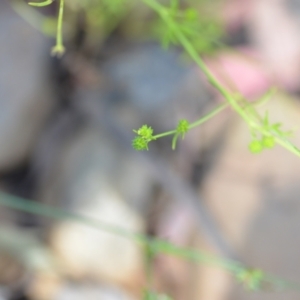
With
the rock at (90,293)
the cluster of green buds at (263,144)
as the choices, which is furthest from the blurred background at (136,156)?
the cluster of green buds at (263,144)

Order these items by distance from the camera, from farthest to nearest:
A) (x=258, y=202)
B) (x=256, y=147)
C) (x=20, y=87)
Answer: (x=20, y=87)
(x=258, y=202)
(x=256, y=147)

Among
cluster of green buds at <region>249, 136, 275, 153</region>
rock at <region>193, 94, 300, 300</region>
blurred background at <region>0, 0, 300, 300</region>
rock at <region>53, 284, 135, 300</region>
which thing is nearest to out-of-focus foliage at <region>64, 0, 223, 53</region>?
blurred background at <region>0, 0, 300, 300</region>

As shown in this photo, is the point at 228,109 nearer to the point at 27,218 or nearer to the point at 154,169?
the point at 154,169

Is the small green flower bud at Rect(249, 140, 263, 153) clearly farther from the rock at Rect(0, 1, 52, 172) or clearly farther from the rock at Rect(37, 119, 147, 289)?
the rock at Rect(0, 1, 52, 172)

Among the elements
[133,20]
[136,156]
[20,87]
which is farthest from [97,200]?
[133,20]

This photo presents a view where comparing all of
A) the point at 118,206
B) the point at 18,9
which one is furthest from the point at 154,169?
the point at 18,9

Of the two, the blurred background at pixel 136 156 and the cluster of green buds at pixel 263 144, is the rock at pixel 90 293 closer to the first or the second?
the blurred background at pixel 136 156

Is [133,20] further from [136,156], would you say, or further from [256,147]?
[256,147]

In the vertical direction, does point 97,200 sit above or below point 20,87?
below
